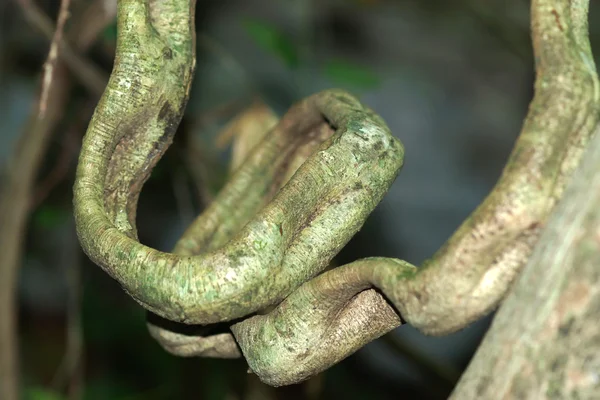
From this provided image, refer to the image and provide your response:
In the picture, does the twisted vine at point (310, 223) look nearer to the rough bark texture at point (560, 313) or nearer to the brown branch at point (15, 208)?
the rough bark texture at point (560, 313)

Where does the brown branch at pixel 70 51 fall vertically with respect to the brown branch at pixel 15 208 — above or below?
above

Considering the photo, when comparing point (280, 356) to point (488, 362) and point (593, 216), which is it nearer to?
point (488, 362)

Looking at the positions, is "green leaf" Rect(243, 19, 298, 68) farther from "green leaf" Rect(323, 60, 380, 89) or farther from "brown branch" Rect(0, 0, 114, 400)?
"brown branch" Rect(0, 0, 114, 400)

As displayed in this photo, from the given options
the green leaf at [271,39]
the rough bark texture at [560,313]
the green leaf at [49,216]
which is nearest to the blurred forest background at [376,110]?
the green leaf at [49,216]

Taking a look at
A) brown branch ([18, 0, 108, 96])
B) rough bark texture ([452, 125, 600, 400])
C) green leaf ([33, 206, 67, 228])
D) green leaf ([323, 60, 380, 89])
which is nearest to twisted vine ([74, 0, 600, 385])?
rough bark texture ([452, 125, 600, 400])

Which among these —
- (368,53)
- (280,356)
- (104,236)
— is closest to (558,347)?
(280,356)

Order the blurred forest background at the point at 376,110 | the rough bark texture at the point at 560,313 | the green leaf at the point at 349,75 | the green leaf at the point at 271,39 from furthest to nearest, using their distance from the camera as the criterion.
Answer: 1. the blurred forest background at the point at 376,110
2. the green leaf at the point at 349,75
3. the green leaf at the point at 271,39
4. the rough bark texture at the point at 560,313

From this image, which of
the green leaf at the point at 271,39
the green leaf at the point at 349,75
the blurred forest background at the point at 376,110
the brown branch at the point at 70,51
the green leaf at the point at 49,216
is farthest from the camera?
the blurred forest background at the point at 376,110
